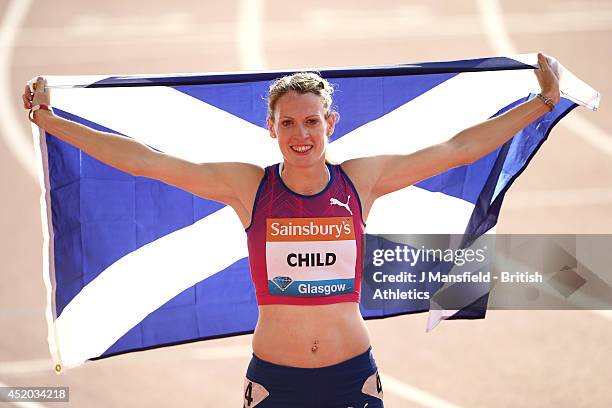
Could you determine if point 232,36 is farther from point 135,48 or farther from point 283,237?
point 283,237

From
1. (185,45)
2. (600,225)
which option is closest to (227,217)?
(600,225)

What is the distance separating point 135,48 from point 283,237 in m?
14.3

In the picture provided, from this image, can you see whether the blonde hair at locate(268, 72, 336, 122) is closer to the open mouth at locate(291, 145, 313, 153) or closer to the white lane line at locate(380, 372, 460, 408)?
the open mouth at locate(291, 145, 313, 153)

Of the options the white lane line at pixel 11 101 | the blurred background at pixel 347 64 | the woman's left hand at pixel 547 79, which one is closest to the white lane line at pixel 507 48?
the blurred background at pixel 347 64

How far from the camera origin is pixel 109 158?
15.6 ft

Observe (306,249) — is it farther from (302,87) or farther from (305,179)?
(302,87)

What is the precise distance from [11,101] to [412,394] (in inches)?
411

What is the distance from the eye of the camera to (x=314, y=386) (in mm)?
4641

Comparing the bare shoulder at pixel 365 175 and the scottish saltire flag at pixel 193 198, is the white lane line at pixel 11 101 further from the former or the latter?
the bare shoulder at pixel 365 175

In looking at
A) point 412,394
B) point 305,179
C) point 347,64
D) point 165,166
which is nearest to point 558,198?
point 412,394

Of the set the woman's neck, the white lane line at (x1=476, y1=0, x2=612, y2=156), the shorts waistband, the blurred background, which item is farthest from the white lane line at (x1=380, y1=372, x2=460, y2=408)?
the white lane line at (x1=476, y1=0, x2=612, y2=156)

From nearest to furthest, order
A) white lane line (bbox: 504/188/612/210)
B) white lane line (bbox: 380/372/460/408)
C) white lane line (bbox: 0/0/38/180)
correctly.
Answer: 1. white lane line (bbox: 380/372/460/408)
2. white lane line (bbox: 504/188/612/210)
3. white lane line (bbox: 0/0/38/180)

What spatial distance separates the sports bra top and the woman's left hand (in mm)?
1046

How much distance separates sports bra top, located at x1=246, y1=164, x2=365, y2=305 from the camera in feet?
15.6
